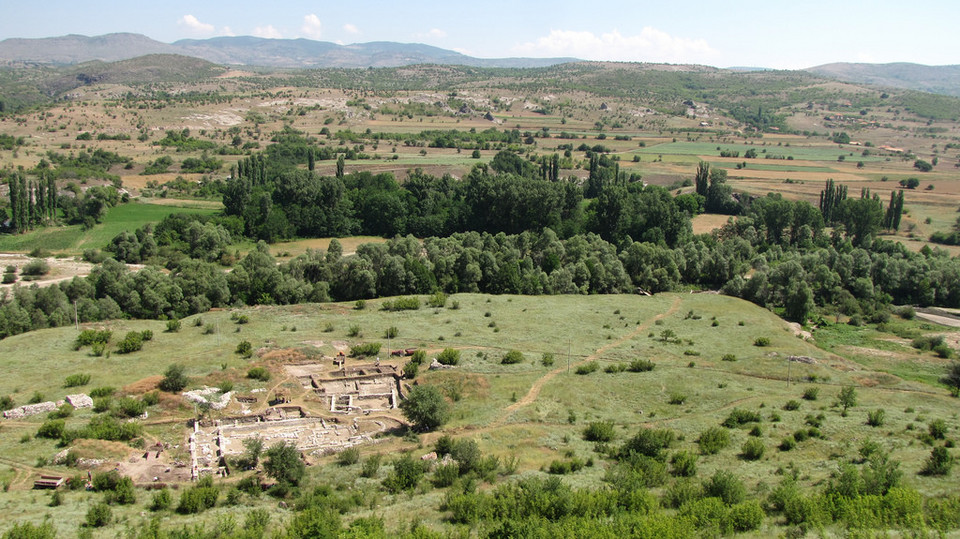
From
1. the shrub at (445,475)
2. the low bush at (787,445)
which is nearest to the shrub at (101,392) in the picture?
the shrub at (445,475)

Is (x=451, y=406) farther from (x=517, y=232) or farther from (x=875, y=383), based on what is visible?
(x=517, y=232)

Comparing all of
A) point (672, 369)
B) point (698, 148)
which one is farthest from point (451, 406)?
point (698, 148)

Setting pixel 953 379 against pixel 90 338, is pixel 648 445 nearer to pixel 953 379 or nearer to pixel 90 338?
pixel 953 379

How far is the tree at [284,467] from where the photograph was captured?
2866 cm

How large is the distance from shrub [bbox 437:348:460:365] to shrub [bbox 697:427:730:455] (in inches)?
676

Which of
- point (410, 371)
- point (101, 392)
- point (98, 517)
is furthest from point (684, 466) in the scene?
point (101, 392)

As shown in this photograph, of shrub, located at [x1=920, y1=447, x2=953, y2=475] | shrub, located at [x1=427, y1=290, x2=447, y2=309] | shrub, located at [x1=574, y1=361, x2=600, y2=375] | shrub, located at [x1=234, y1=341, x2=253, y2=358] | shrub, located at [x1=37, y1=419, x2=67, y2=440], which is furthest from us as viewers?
shrub, located at [x1=427, y1=290, x2=447, y2=309]

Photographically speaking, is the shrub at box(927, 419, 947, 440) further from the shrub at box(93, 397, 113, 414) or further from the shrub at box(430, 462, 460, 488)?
the shrub at box(93, 397, 113, 414)

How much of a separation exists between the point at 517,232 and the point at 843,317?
43802 millimetres

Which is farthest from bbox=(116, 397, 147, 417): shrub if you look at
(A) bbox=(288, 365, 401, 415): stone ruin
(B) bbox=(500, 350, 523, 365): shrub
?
(B) bbox=(500, 350, 523, 365): shrub

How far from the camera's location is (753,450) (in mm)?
30656

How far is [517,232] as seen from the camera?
314 ft

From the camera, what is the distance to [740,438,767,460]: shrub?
1206 inches

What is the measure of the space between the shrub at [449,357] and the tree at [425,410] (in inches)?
348
